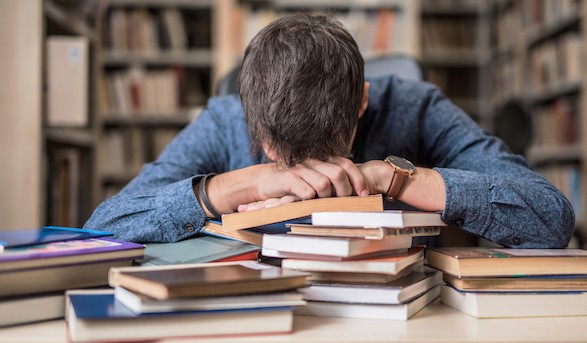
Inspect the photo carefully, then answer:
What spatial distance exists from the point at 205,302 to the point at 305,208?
0.22 metres

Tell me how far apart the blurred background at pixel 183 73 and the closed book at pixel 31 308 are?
1.30m

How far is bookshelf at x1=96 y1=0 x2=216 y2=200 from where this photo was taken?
383 cm

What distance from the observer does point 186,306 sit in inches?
22.8

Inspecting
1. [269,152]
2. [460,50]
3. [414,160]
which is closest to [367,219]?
[269,152]

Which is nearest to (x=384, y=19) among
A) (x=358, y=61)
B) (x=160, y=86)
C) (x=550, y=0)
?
(x=550, y=0)

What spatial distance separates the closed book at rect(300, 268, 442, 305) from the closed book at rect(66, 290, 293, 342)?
6cm

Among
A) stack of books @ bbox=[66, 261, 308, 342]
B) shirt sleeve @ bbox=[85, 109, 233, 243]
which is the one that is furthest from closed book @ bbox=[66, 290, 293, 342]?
shirt sleeve @ bbox=[85, 109, 233, 243]

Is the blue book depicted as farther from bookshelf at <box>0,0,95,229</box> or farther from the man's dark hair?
bookshelf at <box>0,0,95,229</box>

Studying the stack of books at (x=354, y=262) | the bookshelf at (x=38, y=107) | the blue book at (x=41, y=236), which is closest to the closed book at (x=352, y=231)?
the stack of books at (x=354, y=262)

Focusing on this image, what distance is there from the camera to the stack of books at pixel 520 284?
2.28 ft

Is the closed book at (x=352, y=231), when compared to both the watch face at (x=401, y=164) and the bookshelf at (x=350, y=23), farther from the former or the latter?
the bookshelf at (x=350, y=23)

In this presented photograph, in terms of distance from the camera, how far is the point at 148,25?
383cm

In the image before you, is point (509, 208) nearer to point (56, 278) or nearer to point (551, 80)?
point (56, 278)

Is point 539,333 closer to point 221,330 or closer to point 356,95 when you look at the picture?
point 221,330
